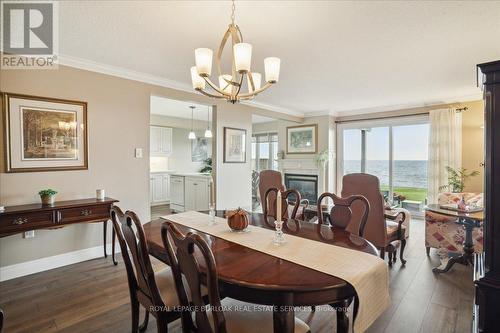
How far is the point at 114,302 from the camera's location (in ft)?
7.53

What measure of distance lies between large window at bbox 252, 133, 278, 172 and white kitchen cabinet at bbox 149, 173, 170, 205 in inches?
110

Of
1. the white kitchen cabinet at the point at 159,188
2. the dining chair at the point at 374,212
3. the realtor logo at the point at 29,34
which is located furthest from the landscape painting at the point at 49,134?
the white kitchen cabinet at the point at 159,188

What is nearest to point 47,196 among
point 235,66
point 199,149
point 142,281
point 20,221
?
point 20,221

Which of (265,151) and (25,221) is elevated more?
(265,151)

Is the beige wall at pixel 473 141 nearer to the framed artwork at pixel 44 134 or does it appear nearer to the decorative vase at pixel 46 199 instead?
the framed artwork at pixel 44 134

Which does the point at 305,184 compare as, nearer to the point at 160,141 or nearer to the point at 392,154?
the point at 392,154

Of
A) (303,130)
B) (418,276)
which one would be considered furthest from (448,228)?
(303,130)

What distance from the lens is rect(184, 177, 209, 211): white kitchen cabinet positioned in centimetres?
546

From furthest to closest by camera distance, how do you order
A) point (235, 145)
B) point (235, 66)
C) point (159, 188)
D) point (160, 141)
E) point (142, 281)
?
point (160, 141) → point (159, 188) → point (235, 145) → point (235, 66) → point (142, 281)

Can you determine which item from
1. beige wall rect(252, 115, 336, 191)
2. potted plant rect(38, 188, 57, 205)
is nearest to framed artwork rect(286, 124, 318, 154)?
beige wall rect(252, 115, 336, 191)

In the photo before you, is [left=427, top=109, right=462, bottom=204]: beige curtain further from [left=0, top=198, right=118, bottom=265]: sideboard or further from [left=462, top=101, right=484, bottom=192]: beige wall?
[left=0, top=198, right=118, bottom=265]: sideboard

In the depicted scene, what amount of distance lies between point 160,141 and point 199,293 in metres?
6.72

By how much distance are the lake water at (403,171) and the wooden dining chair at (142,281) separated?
18.7 feet

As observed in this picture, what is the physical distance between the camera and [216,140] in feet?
14.8
